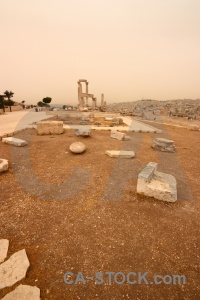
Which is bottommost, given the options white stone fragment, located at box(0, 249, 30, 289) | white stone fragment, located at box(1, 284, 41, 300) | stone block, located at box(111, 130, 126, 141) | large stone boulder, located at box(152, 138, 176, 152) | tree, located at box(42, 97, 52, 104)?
white stone fragment, located at box(1, 284, 41, 300)

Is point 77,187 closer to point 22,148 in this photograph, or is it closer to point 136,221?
point 136,221

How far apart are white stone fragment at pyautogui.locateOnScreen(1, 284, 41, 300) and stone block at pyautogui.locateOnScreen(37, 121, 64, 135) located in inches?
369

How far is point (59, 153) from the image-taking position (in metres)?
7.54

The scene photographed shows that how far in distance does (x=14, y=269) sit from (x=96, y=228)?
1510mm

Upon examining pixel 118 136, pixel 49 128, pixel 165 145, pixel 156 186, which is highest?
pixel 49 128

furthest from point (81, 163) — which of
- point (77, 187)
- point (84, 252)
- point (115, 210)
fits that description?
point (84, 252)

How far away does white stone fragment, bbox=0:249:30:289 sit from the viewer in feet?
7.95

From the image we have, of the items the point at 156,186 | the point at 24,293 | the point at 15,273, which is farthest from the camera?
the point at 156,186

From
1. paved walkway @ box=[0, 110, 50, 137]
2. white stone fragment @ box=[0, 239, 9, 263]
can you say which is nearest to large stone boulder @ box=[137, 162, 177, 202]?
white stone fragment @ box=[0, 239, 9, 263]

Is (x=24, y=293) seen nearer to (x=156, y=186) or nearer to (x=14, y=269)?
(x=14, y=269)

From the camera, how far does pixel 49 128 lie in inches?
433

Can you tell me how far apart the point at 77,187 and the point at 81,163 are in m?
1.75

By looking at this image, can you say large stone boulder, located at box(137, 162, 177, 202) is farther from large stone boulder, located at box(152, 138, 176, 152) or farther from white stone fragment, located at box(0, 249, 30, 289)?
large stone boulder, located at box(152, 138, 176, 152)

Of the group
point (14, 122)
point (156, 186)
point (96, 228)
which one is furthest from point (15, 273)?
point (14, 122)
